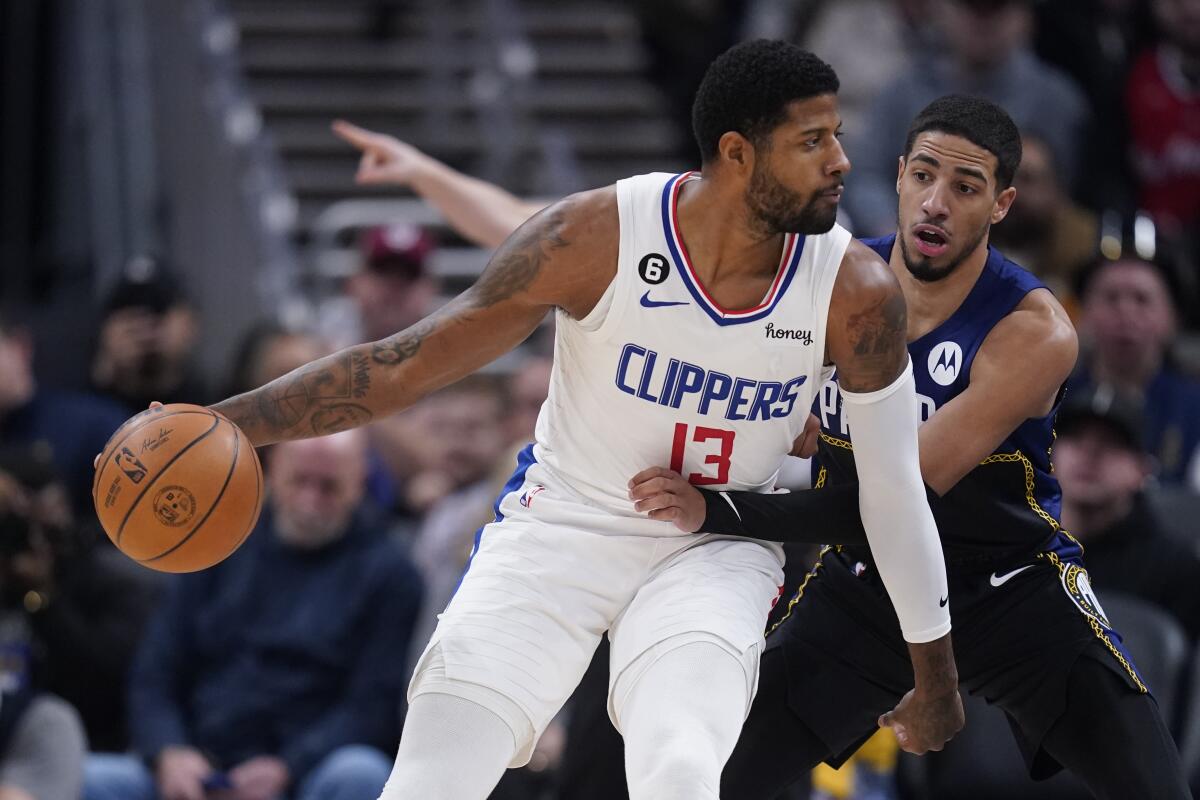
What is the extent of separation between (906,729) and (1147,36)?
6.41 m

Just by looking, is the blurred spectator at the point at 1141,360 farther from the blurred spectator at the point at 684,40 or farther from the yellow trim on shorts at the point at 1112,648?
the blurred spectator at the point at 684,40

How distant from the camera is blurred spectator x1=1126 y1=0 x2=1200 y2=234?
9469 millimetres

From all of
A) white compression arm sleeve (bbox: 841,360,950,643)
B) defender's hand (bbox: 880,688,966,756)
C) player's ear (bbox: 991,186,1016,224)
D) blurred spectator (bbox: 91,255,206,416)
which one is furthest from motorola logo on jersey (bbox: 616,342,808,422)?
blurred spectator (bbox: 91,255,206,416)

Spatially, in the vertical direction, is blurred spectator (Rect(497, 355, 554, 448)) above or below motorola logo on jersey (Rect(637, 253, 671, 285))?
below

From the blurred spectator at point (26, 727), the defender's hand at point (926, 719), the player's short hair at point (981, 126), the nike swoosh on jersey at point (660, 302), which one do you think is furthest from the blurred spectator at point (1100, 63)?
the blurred spectator at point (26, 727)

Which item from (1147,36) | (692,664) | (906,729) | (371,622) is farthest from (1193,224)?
(692,664)

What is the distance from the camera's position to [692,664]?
4.20 metres

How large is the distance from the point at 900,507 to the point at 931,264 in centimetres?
70

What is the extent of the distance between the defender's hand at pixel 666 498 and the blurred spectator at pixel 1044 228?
4.41 m

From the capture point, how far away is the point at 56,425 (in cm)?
848

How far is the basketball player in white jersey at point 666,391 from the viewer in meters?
4.28

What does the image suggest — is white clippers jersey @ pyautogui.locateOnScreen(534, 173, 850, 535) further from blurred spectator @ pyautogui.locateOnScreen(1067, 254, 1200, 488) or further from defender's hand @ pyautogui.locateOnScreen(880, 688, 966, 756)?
blurred spectator @ pyautogui.locateOnScreen(1067, 254, 1200, 488)

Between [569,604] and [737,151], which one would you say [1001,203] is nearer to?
[737,151]

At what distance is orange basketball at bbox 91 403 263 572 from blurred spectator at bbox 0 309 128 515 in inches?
167
